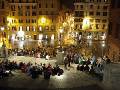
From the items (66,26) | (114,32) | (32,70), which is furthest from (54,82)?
(66,26)

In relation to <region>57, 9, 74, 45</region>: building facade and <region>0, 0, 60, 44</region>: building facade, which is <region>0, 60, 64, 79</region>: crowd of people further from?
<region>57, 9, 74, 45</region>: building facade

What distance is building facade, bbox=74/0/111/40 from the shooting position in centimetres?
9471

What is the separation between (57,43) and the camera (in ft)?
309

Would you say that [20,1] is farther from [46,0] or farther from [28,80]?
[28,80]

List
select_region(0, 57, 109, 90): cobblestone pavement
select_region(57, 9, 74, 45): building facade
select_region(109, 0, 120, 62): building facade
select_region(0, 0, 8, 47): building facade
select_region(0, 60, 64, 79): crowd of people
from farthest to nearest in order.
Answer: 1. select_region(57, 9, 74, 45): building facade
2. select_region(0, 0, 8, 47): building facade
3. select_region(109, 0, 120, 62): building facade
4. select_region(0, 60, 64, 79): crowd of people
5. select_region(0, 57, 109, 90): cobblestone pavement

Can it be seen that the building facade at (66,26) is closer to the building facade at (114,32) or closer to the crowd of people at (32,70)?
the building facade at (114,32)

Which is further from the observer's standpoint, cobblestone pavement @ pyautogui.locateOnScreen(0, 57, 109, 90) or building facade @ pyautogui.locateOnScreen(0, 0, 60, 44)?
building facade @ pyautogui.locateOnScreen(0, 0, 60, 44)

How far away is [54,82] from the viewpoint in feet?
129

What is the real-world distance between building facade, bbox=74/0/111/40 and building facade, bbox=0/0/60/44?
21.5 ft

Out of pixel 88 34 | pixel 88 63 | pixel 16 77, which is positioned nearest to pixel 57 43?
pixel 88 34

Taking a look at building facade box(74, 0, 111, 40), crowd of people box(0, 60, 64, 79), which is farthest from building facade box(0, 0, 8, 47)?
crowd of people box(0, 60, 64, 79)

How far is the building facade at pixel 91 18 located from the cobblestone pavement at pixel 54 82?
54.2 m

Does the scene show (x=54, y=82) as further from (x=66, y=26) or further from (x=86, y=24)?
(x=66, y=26)

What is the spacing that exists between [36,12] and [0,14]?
14335 millimetres
